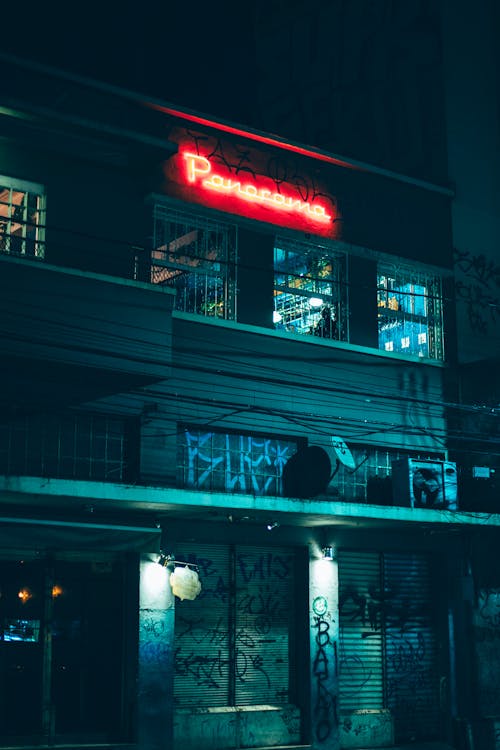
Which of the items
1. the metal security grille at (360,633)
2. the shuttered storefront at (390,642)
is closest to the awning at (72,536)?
the metal security grille at (360,633)

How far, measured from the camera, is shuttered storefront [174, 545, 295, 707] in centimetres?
1756

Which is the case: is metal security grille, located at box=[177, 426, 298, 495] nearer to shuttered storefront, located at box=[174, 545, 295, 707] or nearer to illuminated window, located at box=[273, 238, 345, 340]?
shuttered storefront, located at box=[174, 545, 295, 707]

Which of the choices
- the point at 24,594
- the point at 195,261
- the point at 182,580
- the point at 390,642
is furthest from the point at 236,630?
the point at 195,261

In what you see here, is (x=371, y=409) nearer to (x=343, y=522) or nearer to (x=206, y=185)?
(x=343, y=522)

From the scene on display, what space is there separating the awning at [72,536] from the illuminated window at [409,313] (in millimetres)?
7266

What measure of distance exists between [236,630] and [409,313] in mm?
7609

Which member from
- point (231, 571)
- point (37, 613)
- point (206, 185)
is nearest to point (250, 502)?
point (231, 571)

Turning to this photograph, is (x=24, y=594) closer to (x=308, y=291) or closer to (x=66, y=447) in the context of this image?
(x=66, y=447)

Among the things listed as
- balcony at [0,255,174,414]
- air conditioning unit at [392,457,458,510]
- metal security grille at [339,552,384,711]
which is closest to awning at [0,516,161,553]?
balcony at [0,255,174,414]

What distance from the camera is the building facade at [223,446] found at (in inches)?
631

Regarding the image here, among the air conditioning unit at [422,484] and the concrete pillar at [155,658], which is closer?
the concrete pillar at [155,658]

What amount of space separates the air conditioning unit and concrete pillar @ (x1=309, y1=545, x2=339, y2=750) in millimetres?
1839

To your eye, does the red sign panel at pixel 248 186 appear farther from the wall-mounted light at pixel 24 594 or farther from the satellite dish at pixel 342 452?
the wall-mounted light at pixel 24 594

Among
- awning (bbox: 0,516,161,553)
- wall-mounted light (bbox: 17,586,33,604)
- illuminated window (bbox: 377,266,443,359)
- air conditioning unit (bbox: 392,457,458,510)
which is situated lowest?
wall-mounted light (bbox: 17,586,33,604)
